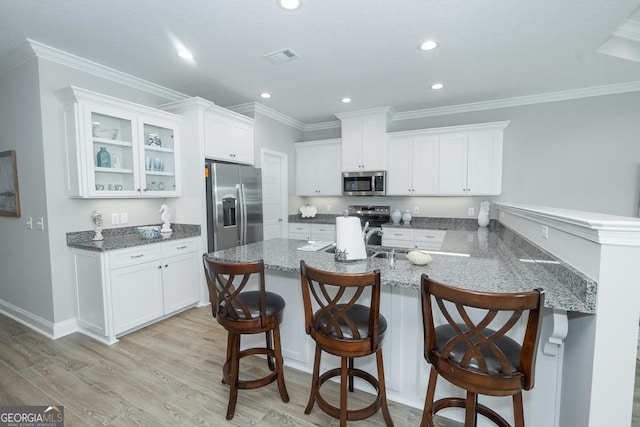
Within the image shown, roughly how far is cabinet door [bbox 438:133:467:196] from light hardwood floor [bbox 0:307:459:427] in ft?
10.5

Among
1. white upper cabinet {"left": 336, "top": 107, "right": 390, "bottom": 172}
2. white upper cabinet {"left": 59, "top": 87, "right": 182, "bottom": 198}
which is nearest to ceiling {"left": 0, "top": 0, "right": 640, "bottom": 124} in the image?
white upper cabinet {"left": 59, "top": 87, "right": 182, "bottom": 198}

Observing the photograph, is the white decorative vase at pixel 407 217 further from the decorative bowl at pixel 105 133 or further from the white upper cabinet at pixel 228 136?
the decorative bowl at pixel 105 133

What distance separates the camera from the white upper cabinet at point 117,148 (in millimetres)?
2670

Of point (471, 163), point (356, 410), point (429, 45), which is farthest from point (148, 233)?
point (471, 163)

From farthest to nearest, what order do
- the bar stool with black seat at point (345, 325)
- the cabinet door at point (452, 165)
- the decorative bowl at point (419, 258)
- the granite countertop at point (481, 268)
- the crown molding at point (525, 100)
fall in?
the cabinet door at point (452, 165), the crown molding at point (525, 100), the decorative bowl at point (419, 258), the bar stool with black seat at point (345, 325), the granite countertop at point (481, 268)

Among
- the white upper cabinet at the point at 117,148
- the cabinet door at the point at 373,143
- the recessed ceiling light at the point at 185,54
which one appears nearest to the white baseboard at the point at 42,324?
the white upper cabinet at the point at 117,148

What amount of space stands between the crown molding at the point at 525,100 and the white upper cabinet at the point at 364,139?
0.46 m

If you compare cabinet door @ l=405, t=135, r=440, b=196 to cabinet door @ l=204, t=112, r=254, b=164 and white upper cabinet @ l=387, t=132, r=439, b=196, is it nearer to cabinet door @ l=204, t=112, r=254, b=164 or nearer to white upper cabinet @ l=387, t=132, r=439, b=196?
white upper cabinet @ l=387, t=132, r=439, b=196

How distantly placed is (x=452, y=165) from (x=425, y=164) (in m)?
0.38

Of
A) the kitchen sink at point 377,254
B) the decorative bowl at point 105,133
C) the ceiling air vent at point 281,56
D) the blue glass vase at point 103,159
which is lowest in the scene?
the kitchen sink at point 377,254

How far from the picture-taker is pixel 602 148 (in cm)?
362

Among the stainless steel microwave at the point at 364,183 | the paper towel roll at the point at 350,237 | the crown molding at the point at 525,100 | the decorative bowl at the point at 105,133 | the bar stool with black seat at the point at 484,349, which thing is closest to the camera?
the bar stool with black seat at the point at 484,349

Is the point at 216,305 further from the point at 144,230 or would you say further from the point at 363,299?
the point at 144,230

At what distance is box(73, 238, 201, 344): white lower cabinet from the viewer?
263 cm
